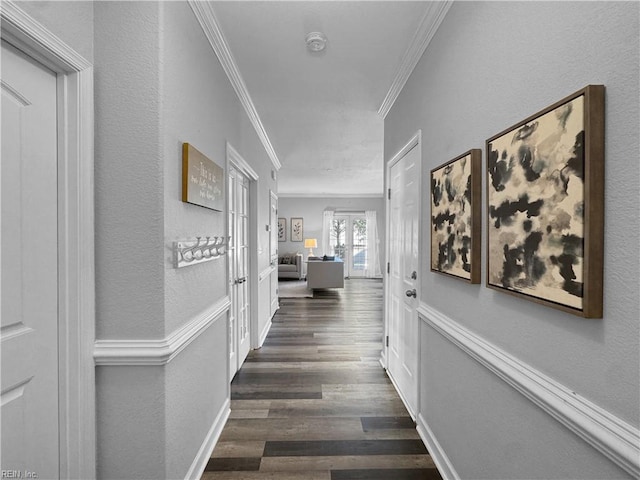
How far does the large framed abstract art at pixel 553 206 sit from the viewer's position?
815mm

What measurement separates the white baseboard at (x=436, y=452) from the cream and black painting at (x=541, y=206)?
42.8 inches

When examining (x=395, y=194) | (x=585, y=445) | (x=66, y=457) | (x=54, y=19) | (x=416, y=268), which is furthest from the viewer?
(x=395, y=194)

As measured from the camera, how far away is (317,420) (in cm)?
230

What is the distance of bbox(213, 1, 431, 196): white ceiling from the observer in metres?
1.83

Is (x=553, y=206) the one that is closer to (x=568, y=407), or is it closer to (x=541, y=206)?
(x=541, y=206)

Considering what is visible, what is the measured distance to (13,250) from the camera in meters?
1.07

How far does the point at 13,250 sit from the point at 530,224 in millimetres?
1678

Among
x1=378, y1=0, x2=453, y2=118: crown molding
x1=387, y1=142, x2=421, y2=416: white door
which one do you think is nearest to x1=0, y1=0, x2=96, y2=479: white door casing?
x1=378, y1=0, x2=453, y2=118: crown molding

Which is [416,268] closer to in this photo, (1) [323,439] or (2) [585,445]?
(1) [323,439]

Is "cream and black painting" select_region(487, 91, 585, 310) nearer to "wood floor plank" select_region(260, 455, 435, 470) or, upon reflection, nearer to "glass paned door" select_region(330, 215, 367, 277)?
"wood floor plank" select_region(260, 455, 435, 470)

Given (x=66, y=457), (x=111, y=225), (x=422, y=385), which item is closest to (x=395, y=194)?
(x=422, y=385)

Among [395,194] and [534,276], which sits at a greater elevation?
[395,194]

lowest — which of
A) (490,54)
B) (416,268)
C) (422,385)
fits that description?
(422,385)

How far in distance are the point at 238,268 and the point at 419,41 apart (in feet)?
7.81
